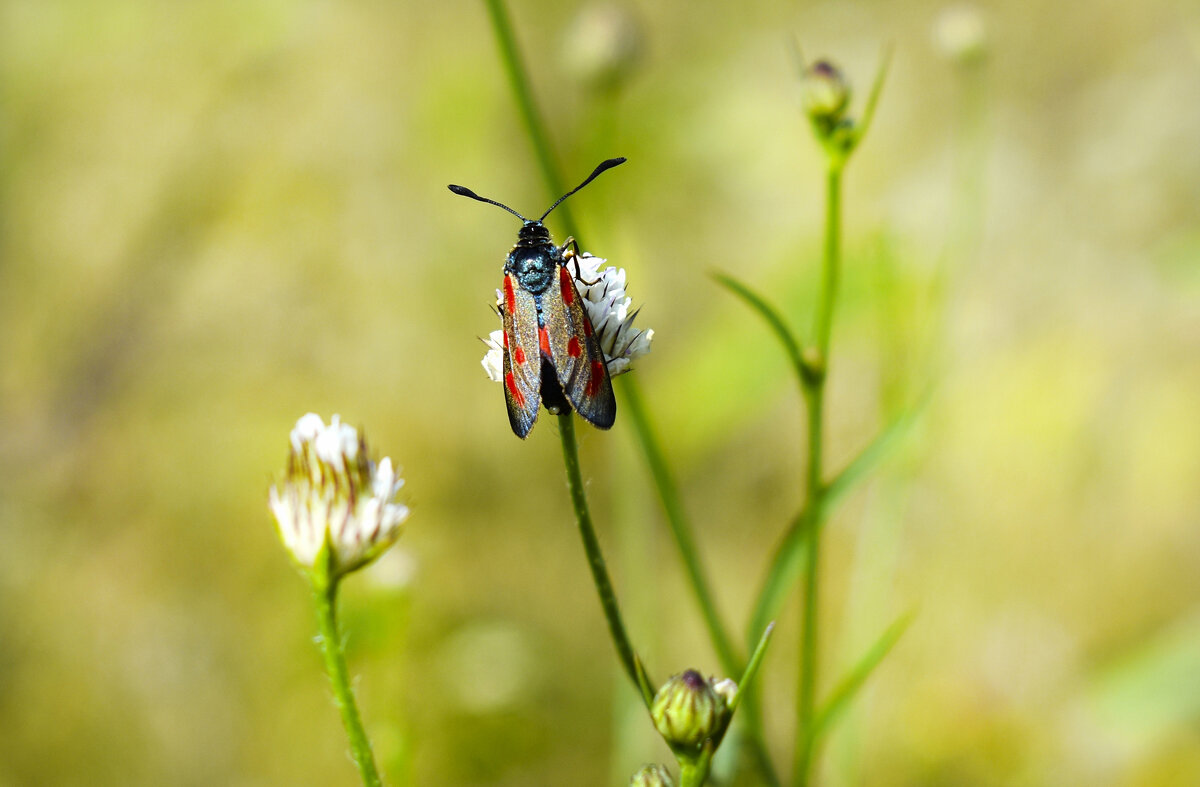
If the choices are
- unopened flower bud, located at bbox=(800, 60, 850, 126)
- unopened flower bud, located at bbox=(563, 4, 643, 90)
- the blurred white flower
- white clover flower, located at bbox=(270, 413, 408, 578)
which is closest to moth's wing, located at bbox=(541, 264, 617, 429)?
white clover flower, located at bbox=(270, 413, 408, 578)

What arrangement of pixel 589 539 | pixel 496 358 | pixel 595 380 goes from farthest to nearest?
pixel 496 358 → pixel 595 380 → pixel 589 539

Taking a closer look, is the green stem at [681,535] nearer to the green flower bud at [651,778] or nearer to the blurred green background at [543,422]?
the green flower bud at [651,778]

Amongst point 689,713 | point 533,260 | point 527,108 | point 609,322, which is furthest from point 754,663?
point 527,108

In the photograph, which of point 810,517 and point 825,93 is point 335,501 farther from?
point 825,93

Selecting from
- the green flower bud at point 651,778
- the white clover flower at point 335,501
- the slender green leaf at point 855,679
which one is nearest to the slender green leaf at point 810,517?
the slender green leaf at point 855,679

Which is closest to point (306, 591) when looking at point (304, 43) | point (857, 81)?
point (304, 43)

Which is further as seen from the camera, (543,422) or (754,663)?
(543,422)

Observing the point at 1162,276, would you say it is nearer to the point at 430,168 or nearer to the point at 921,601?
the point at 921,601
